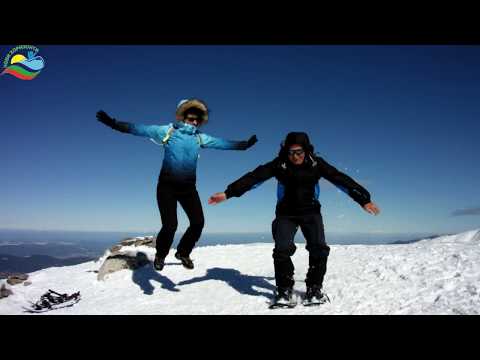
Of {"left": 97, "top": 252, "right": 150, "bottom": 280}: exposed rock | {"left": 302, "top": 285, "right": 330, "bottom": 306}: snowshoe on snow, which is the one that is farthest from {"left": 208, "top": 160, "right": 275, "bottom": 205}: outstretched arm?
{"left": 97, "top": 252, "right": 150, "bottom": 280}: exposed rock

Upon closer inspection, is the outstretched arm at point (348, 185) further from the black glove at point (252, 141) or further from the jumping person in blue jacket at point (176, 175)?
the jumping person in blue jacket at point (176, 175)

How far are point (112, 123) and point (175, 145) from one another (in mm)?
1037

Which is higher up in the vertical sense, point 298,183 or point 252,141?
point 252,141

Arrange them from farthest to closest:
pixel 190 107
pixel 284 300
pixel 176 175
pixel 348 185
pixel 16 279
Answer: pixel 16 279 < pixel 190 107 < pixel 176 175 < pixel 348 185 < pixel 284 300

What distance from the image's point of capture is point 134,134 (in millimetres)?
5527

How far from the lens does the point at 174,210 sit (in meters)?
5.53

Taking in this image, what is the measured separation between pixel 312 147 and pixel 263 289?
108 inches

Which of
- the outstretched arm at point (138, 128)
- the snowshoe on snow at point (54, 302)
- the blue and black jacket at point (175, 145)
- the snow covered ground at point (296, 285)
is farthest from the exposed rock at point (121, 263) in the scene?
the outstretched arm at point (138, 128)

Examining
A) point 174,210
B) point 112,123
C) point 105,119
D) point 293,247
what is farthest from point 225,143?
point 293,247

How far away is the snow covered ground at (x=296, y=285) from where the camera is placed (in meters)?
4.36

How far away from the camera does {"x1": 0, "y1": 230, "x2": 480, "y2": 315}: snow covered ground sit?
436cm

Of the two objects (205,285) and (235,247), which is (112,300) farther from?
(235,247)

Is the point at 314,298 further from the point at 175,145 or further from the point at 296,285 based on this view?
the point at 175,145

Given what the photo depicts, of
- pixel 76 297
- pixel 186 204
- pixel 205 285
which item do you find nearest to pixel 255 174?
pixel 186 204
